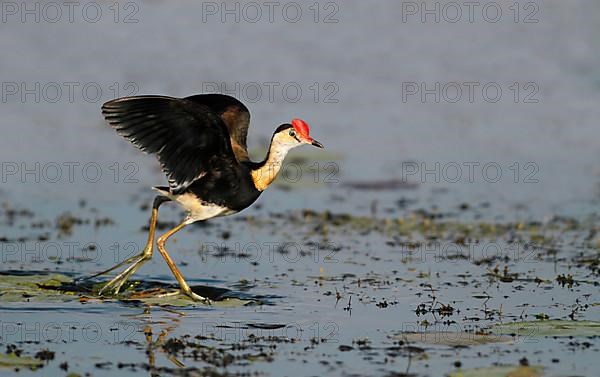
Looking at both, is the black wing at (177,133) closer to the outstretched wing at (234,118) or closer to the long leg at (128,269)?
the long leg at (128,269)

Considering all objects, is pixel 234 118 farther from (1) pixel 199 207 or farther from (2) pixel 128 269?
(2) pixel 128 269

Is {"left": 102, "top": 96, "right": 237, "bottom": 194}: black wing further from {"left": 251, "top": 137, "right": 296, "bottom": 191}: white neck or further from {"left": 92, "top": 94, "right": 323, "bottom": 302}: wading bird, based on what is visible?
{"left": 251, "top": 137, "right": 296, "bottom": 191}: white neck

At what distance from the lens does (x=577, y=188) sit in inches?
552

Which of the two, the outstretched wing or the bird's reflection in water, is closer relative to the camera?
the bird's reflection in water

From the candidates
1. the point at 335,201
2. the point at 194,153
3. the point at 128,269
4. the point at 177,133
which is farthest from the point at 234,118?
the point at 335,201

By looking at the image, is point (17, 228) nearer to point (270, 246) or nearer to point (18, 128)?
point (270, 246)

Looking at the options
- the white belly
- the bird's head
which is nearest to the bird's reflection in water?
the white belly

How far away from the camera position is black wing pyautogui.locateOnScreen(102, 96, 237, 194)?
838 cm

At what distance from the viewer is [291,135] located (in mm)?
9023

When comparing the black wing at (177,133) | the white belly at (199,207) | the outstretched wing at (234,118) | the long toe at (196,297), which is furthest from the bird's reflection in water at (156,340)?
the outstretched wing at (234,118)

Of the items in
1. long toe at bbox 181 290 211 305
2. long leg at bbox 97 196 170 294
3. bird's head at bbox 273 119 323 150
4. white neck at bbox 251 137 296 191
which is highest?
bird's head at bbox 273 119 323 150

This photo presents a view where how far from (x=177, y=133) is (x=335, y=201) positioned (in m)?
4.71

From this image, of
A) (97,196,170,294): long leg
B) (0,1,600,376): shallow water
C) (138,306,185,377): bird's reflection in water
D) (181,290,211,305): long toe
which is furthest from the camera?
(97,196,170,294): long leg

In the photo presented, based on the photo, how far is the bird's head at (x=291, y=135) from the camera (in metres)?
9.01
